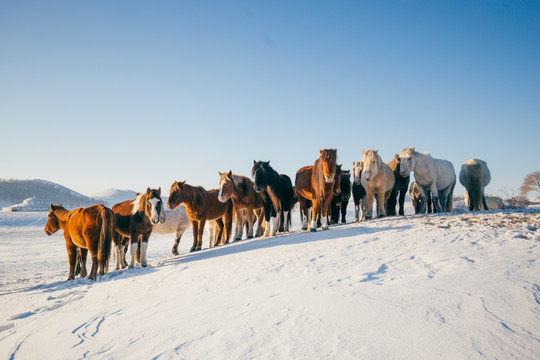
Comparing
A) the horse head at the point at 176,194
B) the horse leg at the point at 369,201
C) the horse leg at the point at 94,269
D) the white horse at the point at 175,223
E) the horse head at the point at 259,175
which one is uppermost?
the horse head at the point at 259,175

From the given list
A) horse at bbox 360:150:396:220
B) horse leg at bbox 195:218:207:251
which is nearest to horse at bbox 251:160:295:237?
horse leg at bbox 195:218:207:251

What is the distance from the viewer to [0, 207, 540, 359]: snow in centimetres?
260

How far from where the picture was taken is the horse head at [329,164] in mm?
7355

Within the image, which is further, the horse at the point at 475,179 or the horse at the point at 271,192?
the horse at the point at 475,179

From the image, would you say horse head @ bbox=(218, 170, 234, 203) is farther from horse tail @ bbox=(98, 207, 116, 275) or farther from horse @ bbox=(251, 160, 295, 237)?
horse tail @ bbox=(98, 207, 116, 275)

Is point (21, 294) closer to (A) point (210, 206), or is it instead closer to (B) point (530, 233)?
(A) point (210, 206)

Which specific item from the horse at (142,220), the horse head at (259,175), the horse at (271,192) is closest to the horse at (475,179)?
the horse at (271,192)

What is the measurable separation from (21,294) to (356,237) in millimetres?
6801

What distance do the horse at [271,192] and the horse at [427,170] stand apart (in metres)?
3.64

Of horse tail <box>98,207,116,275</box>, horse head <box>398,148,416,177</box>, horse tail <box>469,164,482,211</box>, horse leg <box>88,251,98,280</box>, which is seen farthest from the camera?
horse tail <box>469,164,482,211</box>

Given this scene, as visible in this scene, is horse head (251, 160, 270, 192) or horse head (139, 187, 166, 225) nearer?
horse head (139, 187, 166, 225)

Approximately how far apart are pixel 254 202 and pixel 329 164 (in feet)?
11.6

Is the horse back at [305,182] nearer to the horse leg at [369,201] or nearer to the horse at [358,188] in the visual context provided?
the horse at [358,188]

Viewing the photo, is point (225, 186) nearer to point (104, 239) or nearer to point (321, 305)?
point (104, 239)
